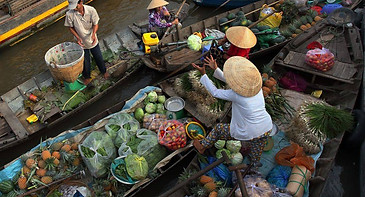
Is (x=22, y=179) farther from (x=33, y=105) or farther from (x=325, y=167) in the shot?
(x=325, y=167)

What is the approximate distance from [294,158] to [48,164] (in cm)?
375

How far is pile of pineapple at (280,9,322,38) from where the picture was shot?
7359 millimetres

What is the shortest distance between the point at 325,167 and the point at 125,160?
301 centimetres

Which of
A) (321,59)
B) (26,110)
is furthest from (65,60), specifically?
(321,59)

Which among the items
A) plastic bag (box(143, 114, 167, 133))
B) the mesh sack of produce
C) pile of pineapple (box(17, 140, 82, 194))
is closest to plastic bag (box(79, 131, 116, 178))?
the mesh sack of produce

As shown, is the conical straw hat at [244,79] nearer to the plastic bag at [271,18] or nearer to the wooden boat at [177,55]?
the wooden boat at [177,55]

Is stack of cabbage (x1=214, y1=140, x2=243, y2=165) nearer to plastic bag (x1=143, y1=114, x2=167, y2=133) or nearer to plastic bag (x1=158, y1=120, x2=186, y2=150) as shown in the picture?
plastic bag (x1=158, y1=120, x2=186, y2=150)

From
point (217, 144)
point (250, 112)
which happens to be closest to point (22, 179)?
point (217, 144)

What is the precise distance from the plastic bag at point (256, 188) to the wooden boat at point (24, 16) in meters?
7.82

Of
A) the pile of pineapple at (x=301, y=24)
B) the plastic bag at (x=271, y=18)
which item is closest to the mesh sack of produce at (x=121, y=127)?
the plastic bag at (x=271, y=18)

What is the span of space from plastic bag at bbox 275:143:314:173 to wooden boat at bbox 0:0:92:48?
7941 millimetres

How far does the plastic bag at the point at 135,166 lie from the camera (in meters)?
4.42

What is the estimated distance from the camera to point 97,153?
15.0 feet

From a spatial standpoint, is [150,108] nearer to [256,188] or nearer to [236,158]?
[236,158]
